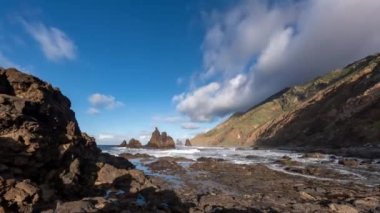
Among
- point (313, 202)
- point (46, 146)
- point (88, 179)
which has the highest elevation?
point (46, 146)

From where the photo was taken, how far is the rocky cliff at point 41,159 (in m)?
19.3

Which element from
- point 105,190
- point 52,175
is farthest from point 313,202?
point 52,175

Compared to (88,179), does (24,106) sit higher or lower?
higher

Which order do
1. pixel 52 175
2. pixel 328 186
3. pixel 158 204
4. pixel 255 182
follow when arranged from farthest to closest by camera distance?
pixel 255 182
pixel 328 186
pixel 52 175
pixel 158 204

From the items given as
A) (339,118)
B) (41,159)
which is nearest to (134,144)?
(339,118)

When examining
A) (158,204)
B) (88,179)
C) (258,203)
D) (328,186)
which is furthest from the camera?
(328,186)

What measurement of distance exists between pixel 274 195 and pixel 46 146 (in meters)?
17.2

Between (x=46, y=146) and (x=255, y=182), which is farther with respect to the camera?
(x=255, y=182)

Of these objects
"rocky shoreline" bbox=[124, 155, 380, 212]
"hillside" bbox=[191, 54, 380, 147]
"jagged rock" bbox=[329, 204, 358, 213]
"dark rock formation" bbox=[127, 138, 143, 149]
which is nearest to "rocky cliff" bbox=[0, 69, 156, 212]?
"rocky shoreline" bbox=[124, 155, 380, 212]

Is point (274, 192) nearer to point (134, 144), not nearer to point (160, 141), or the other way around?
point (160, 141)

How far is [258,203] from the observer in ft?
77.0

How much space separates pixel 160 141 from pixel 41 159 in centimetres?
10912

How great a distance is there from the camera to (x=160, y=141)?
438 ft

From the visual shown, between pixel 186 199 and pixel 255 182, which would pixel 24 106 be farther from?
pixel 255 182
